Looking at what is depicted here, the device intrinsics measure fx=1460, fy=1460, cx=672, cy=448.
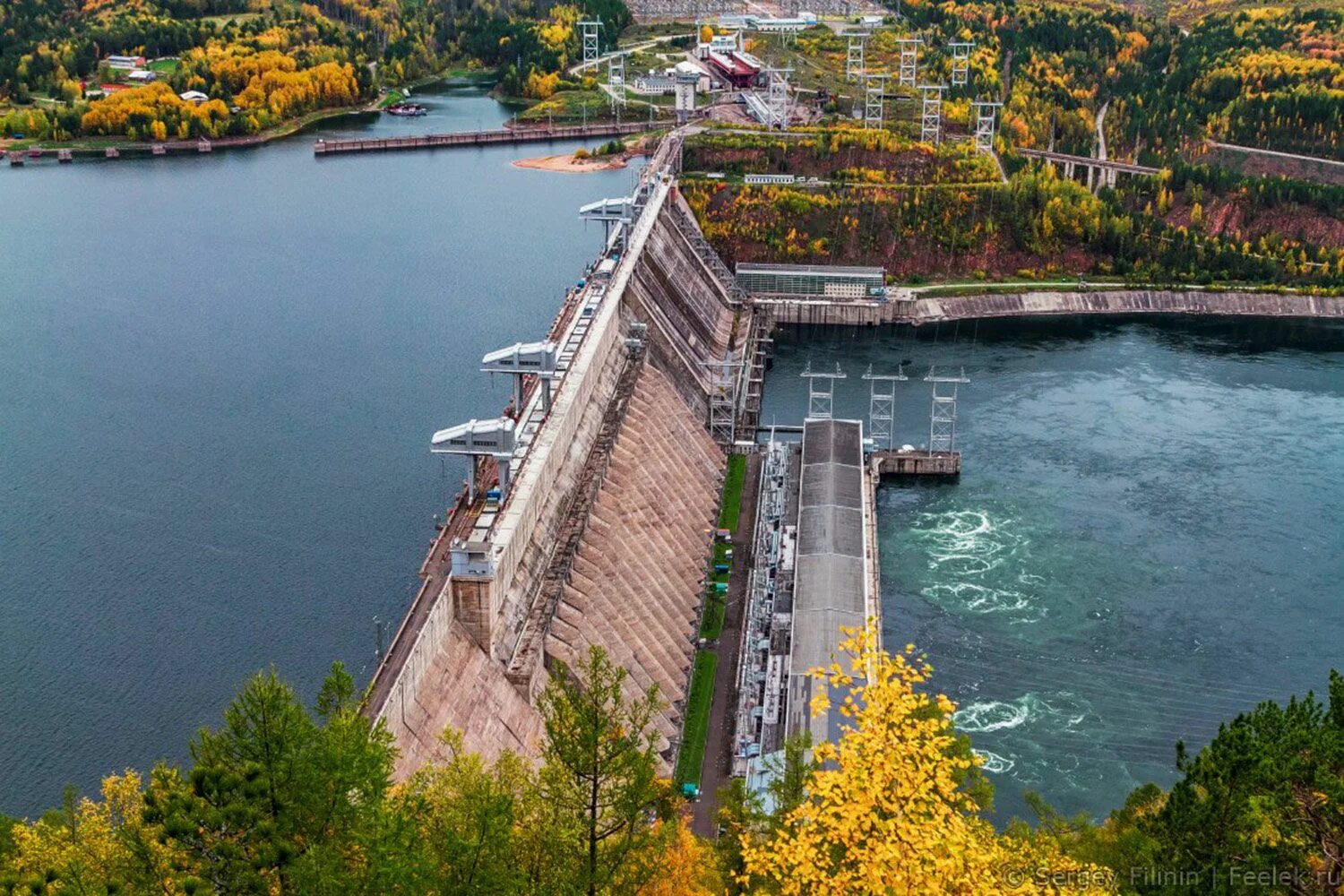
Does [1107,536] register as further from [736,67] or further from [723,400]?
[736,67]

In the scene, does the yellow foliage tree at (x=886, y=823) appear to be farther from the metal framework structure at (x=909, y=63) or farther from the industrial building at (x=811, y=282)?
the metal framework structure at (x=909, y=63)

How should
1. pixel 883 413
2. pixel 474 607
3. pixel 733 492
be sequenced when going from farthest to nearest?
pixel 883 413 → pixel 733 492 → pixel 474 607

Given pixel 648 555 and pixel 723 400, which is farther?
pixel 723 400

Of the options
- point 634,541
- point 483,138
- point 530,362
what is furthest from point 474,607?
point 483,138

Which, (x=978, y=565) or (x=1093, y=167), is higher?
(x=1093, y=167)

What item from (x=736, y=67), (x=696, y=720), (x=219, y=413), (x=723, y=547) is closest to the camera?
(x=696, y=720)

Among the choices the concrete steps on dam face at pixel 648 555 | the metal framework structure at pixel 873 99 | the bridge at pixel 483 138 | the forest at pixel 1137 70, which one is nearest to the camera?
the concrete steps on dam face at pixel 648 555

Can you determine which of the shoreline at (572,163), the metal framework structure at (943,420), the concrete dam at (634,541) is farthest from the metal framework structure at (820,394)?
the shoreline at (572,163)

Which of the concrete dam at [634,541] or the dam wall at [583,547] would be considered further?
the concrete dam at [634,541]


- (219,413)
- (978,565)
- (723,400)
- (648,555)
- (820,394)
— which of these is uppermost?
(648,555)
